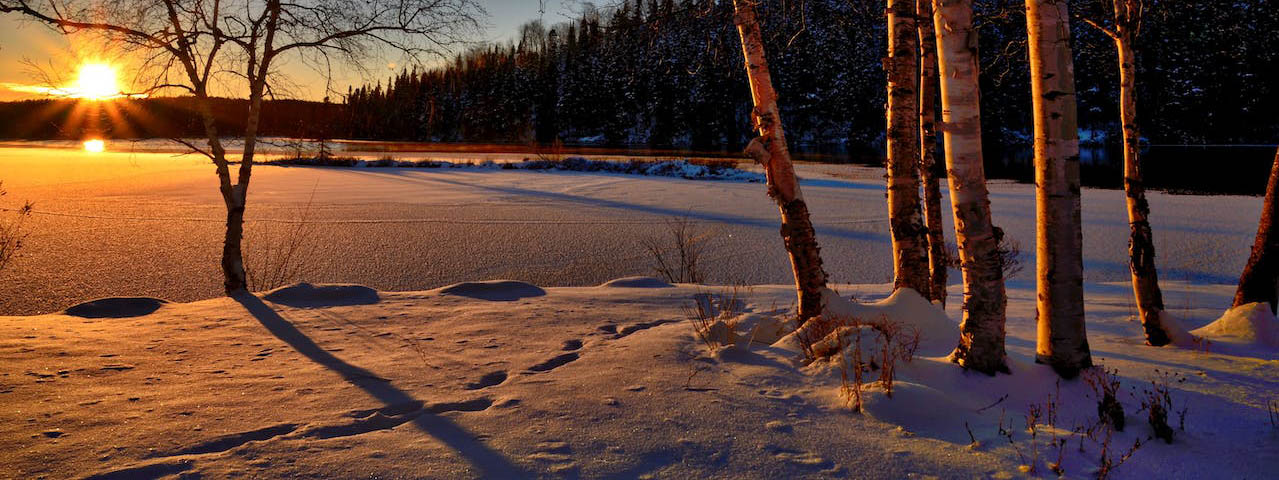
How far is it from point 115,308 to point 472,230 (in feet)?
20.9

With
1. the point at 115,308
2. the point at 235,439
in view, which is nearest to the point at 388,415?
the point at 235,439

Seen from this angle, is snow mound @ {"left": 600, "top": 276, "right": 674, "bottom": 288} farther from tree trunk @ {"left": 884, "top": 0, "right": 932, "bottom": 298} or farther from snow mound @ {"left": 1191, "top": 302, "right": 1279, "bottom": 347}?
snow mound @ {"left": 1191, "top": 302, "right": 1279, "bottom": 347}

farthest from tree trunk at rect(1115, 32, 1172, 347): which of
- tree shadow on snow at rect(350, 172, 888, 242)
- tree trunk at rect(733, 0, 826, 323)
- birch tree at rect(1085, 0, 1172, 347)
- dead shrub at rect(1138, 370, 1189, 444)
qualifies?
tree shadow on snow at rect(350, 172, 888, 242)

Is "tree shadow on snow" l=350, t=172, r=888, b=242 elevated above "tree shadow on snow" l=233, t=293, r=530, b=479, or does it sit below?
above

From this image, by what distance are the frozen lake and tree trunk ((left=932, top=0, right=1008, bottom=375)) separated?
4.50m

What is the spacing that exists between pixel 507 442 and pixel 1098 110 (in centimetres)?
7131

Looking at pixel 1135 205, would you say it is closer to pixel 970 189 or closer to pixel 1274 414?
pixel 1274 414

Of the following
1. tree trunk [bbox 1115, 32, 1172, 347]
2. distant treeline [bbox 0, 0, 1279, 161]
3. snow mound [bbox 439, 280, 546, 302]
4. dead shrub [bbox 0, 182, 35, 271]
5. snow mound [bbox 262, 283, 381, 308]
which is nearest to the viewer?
tree trunk [bbox 1115, 32, 1172, 347]

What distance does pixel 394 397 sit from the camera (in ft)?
10.8

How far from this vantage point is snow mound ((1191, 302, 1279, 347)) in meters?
4.36

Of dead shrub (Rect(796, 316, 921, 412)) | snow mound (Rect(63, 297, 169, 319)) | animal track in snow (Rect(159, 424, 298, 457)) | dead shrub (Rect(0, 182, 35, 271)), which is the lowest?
animal track in snow (Rect(159, 424, 298, 457))

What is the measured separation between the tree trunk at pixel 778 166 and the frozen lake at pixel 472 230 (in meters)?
3.43

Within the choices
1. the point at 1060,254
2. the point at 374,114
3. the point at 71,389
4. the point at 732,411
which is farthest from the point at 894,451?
the point at 374,114

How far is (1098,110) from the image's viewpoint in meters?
60.0
